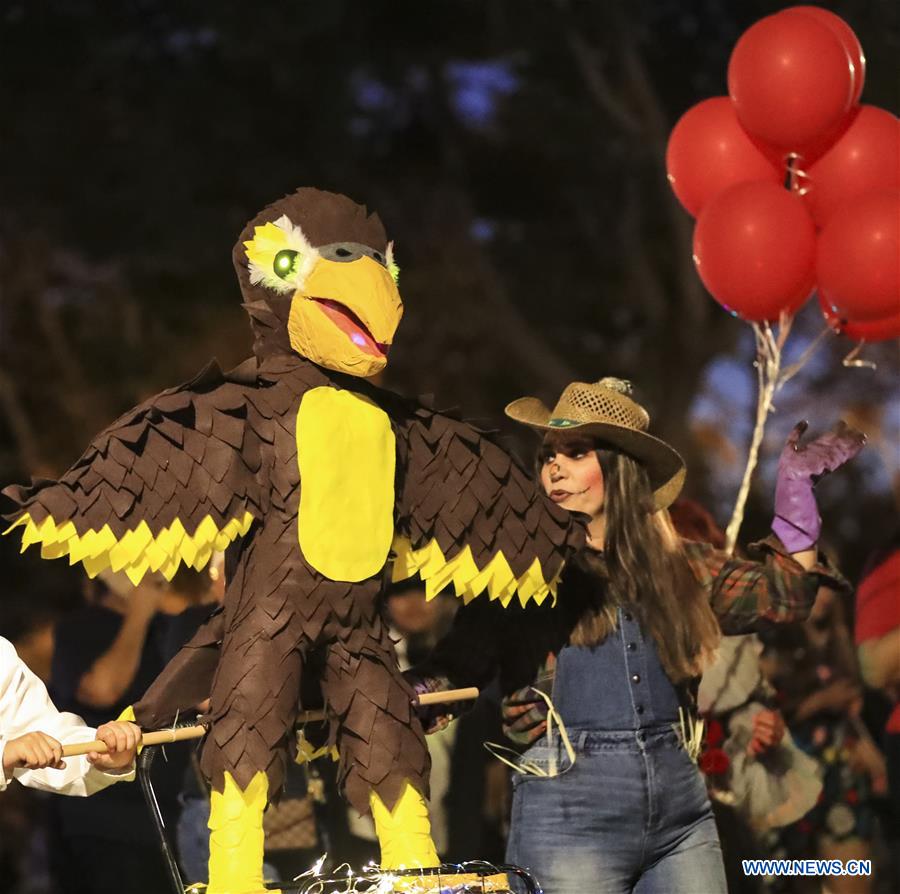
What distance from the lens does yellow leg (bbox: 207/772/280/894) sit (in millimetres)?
1978

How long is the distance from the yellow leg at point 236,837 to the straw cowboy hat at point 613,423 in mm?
795

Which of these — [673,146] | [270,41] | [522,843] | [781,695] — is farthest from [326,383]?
[270,41]

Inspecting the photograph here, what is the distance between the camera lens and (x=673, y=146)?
3357mm

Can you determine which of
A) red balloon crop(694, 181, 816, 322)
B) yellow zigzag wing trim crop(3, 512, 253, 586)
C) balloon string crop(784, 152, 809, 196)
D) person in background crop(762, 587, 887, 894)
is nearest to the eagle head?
yellow zigzag wing trim crop(3, 512, 253, 586)

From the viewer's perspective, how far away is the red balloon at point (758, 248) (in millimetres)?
3045

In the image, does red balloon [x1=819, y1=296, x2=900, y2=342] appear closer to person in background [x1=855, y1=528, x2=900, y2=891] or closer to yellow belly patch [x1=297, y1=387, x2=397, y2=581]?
person in background [x1=855, y1=528, x2=900, y2=891]

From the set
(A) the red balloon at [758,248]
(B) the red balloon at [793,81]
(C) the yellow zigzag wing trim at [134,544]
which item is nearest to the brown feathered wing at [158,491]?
(C) the yellow zigzag wing trim at [134,544]

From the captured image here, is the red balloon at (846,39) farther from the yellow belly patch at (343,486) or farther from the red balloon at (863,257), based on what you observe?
the yellow belly patch at (343,486)

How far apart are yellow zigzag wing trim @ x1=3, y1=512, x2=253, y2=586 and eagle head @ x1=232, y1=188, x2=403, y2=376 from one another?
10.1 inches

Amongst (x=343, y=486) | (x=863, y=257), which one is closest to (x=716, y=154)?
(x=863, y=257)

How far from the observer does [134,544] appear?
202cm

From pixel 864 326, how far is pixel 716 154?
0.47m

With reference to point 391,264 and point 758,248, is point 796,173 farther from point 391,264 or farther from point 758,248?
point 391,264

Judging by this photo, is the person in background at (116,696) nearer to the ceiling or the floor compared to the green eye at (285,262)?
nearer to the floor
